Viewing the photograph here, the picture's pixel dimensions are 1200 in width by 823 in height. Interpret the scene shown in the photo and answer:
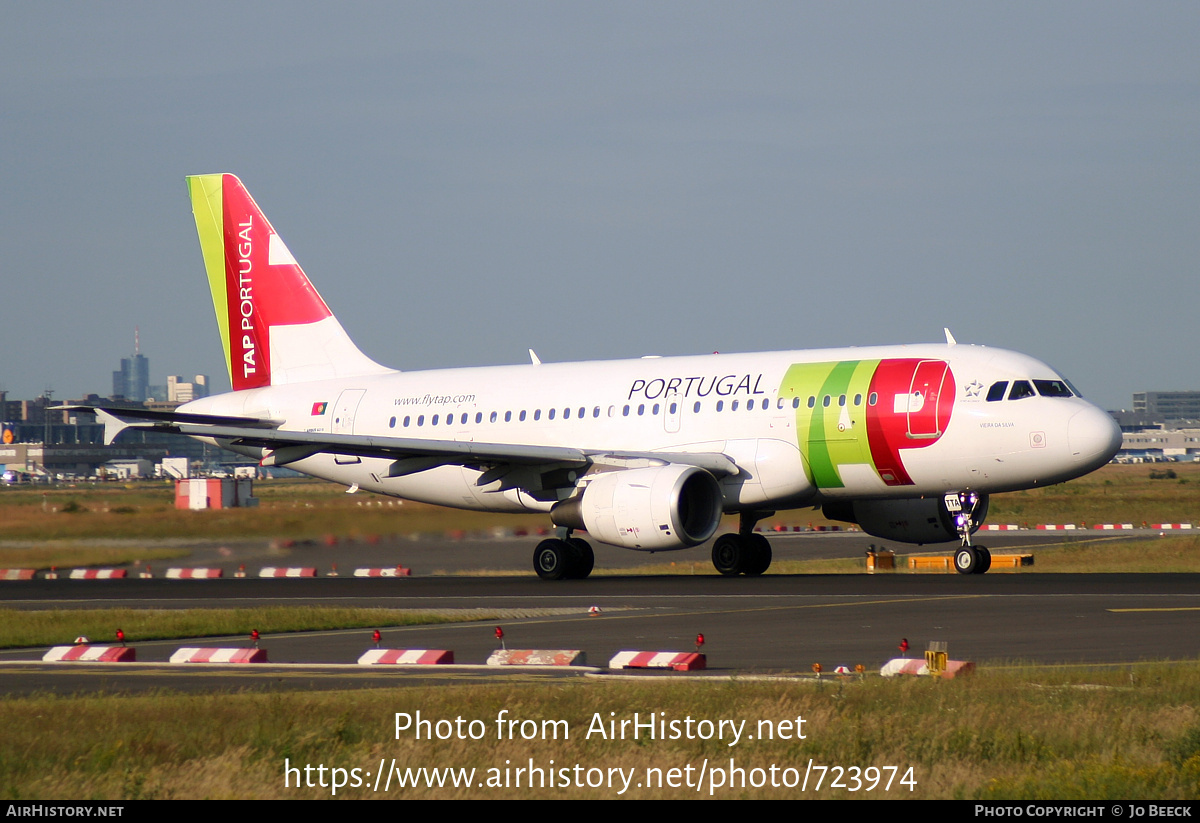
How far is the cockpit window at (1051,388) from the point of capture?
1054 inches

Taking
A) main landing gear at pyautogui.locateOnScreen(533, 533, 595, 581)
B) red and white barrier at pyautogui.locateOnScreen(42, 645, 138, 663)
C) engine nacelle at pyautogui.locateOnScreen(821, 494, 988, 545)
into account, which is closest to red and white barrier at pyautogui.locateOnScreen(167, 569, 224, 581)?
main landing gear at pyautogui.locateOnScreen(533, 533, 595, 581)

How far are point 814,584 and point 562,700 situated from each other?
15.0m

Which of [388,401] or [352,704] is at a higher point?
[388,401]

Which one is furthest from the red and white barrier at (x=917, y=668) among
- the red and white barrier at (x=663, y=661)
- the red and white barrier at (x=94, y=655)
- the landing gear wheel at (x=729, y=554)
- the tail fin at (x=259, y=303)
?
the tail fin at (x=259, y=303)

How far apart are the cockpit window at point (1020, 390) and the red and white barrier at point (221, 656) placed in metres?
16.0

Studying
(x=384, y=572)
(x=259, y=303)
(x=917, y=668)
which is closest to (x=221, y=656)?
(x=917, y=668)

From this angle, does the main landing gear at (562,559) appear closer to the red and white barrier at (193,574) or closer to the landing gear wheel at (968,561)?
the landing gear wheel at (968,561)

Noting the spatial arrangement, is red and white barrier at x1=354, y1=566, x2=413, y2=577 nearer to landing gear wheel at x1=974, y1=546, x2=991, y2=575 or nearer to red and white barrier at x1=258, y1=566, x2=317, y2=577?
red and white barrier at x1=258, y1=566, x2=317, y2=577

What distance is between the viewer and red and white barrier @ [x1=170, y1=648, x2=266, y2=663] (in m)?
15.5

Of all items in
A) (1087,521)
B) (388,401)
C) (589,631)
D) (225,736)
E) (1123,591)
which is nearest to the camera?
(225,736)

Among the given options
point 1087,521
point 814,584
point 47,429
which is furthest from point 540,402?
point 47,429

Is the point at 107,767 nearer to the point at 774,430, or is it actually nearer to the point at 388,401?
the point at 774,430

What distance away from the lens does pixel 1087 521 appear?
2391 inches

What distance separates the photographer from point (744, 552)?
30.2 m
